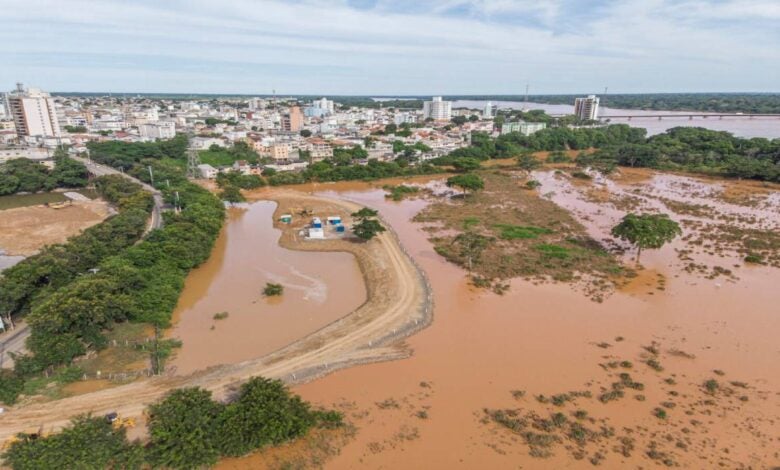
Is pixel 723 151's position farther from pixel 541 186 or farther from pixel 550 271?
pixel 550 271

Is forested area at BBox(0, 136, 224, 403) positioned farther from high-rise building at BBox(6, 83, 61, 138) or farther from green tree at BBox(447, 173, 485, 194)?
high-rise building at BBox(6, 83, 61, 138)

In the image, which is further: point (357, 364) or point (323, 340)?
point (323, 340)

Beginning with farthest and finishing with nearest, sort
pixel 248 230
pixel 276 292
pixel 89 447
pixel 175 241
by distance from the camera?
pixel 248 230 → pixel 175 241 → pixel 276 292 → pixel 89 447

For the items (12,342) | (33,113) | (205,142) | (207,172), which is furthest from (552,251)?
(33,113)

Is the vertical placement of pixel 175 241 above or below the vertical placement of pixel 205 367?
above

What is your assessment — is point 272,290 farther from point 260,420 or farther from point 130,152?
point 130,152

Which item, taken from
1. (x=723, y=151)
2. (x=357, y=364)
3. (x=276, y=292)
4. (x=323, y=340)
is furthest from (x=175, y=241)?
(x=723, y=151)

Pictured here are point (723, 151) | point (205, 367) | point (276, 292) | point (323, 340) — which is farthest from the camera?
point (723, 151)
